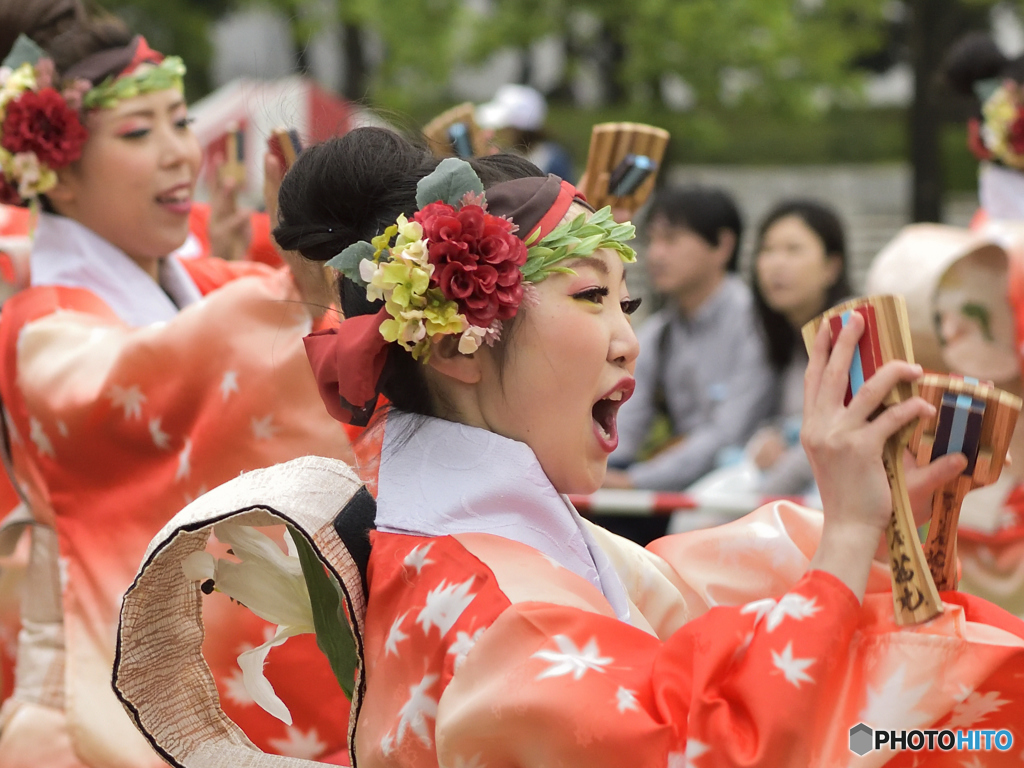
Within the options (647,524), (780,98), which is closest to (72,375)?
(647,524)

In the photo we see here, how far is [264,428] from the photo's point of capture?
102 inches

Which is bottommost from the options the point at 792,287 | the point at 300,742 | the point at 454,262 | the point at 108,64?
the point at 300,742

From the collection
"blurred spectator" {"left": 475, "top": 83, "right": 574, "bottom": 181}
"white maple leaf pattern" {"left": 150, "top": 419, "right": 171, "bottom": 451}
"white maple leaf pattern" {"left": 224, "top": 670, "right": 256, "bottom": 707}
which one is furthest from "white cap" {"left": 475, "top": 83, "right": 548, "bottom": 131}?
"white maple leaf pattern" {"left": 224, "top": 670, "right": 256, "bottom": 707}

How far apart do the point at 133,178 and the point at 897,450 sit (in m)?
2.21

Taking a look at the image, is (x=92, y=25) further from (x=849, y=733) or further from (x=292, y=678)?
(x=849, y=733)

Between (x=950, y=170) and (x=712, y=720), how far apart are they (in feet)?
59.2

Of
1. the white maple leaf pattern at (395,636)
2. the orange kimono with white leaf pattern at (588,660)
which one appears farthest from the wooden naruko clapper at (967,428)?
the white maple leaf pattern at (395,636)

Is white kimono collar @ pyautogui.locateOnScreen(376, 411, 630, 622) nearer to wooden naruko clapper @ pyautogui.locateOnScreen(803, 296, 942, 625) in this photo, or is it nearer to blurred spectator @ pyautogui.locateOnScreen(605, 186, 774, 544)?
wooden naruko clapper @ pyautogui.locateOnScreen(803, 296, 942, 625)

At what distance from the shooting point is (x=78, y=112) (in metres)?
3.17

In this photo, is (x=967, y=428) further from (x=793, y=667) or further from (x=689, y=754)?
(x=689, y=754)

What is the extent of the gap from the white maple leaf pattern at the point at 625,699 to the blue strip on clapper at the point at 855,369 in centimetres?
42

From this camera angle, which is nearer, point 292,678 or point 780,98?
point 292,678

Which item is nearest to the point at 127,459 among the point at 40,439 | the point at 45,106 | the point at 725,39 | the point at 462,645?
the point at 40,439

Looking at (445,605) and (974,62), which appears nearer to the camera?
(445,605)
